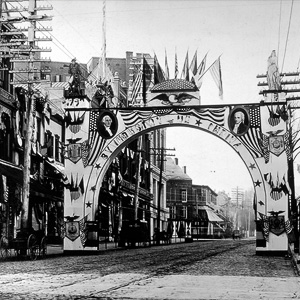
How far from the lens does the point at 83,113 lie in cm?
2852

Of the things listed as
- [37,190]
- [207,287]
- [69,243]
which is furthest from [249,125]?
[207,287]

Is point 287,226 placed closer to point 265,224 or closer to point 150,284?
point 265,224

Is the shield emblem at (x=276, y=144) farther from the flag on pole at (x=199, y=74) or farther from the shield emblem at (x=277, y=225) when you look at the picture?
the flag on pole at (x=199, y=74)

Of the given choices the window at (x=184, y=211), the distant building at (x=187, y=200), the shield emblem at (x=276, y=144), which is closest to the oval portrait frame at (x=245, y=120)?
the shield emblem at (x=276, y=144)

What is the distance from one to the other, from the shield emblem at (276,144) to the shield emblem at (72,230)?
9.16 meters

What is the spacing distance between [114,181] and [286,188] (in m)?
23.8

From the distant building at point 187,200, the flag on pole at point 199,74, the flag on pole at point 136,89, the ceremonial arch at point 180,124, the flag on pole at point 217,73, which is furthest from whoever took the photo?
the distant building at point 187,200

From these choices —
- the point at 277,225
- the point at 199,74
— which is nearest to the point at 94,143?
the point at 199,74

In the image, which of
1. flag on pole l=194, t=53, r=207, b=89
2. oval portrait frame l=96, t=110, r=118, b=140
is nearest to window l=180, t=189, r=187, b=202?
flag on pole l=194, t=53, r=207, b=89

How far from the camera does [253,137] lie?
27172 mm

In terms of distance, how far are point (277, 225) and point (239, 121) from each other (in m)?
4.72

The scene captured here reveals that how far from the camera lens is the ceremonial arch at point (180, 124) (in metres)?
26.8

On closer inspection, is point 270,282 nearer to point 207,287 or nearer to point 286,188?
point 207,287

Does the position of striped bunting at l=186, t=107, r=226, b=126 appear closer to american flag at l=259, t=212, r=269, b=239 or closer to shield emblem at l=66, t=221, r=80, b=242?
american flag at l=259, t=212, r=269, b=239
